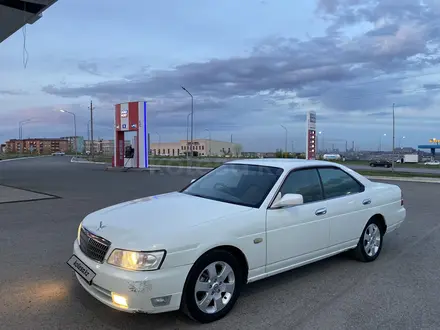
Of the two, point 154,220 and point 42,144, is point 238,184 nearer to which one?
point 154,220

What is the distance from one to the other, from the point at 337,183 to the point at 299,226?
1.22 metres

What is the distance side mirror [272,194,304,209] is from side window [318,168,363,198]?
96 cm

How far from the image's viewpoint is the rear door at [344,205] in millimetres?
4895

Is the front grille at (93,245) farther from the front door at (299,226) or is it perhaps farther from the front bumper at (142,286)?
the front door at (299,226)

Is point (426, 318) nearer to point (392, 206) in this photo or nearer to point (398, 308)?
point (398, 308)

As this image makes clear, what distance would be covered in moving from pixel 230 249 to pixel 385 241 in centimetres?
425

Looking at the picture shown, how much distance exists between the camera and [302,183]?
4777mm

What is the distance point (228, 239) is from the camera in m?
3.65

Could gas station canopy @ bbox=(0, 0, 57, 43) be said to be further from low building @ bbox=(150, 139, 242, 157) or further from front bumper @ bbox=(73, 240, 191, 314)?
Result: low building @ bbox=(150, 139, 242, 157)

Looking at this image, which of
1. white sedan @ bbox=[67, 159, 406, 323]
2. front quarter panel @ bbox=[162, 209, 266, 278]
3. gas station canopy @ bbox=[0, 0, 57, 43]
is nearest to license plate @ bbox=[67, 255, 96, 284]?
white sedan @ bbox=[67, 159, 406, 323]

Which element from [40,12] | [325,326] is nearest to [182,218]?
[325,326]

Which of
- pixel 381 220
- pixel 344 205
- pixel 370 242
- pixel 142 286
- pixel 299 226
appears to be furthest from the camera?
pixel 381 220

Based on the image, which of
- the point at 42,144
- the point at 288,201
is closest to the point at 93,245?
the point at 288,201

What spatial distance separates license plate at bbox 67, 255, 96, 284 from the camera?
3484 mm
